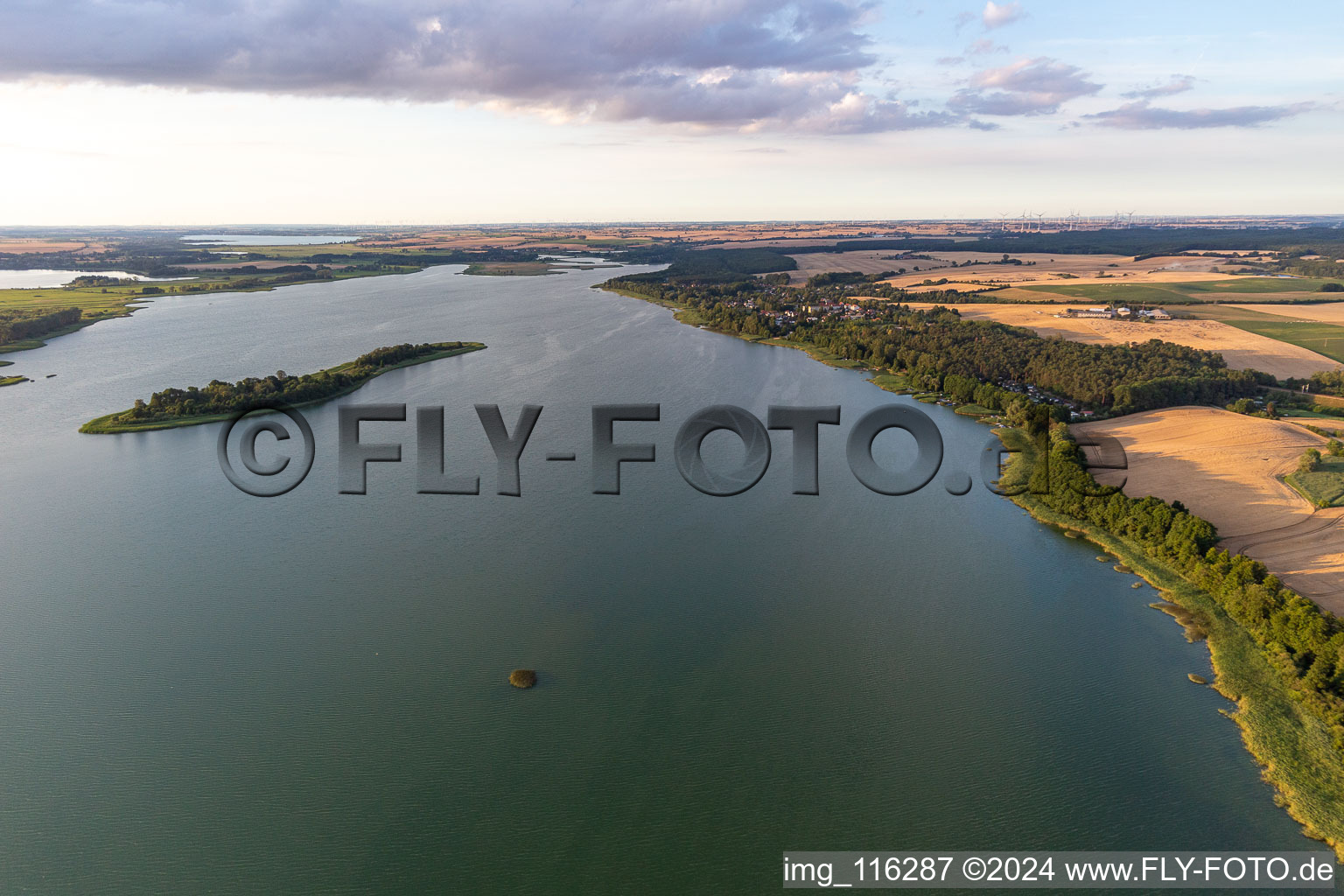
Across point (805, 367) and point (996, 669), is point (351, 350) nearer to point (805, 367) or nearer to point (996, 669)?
point (805, 367)

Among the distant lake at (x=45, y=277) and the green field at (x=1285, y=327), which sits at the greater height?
the distant lake at (x=45, y=277)

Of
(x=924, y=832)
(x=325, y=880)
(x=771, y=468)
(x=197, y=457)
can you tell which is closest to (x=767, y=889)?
(x=924, y=832)

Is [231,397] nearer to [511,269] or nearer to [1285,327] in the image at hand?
[1285,327]

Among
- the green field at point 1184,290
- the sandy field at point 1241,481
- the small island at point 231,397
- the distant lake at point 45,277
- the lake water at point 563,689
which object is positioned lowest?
the lake water at point 563,689

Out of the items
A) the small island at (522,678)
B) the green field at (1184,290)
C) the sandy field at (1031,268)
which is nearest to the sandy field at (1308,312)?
the green field at (1184,290)

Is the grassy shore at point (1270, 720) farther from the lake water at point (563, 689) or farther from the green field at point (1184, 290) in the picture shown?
the green field at point (1184, 290)

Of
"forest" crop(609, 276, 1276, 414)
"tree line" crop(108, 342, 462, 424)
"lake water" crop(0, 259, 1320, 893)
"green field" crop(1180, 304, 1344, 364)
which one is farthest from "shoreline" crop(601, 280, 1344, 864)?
"green field" crop(1180, 304, 1344, 364)

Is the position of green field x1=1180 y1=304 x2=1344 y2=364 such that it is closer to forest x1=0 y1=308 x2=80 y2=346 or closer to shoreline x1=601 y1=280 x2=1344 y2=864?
shoreline x1=601 y1=280 x2=1344 y2=864
